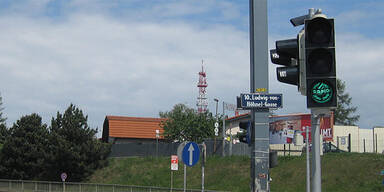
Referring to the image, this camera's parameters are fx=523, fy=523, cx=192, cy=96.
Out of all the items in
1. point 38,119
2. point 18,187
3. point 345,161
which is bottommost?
point 18,187

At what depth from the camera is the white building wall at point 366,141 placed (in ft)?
178

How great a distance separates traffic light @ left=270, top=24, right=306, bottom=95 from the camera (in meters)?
7.29

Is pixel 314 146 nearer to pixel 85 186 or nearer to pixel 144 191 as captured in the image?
pixel 144 191

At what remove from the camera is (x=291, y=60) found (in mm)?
7863

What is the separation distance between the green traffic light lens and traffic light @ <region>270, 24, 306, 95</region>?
20.2 inches

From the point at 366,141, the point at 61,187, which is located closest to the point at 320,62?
the point at 61,187

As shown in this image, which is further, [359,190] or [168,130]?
[168,130]

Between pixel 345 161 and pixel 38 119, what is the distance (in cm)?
3730

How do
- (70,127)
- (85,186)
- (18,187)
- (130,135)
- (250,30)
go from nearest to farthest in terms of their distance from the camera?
(250,30) → (85,186) → (18,187) → (70,127) → (130,135)

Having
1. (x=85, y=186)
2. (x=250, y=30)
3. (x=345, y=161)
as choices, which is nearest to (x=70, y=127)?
A: (x=85, y=186)

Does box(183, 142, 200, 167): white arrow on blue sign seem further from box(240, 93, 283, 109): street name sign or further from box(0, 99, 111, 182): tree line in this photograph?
box(0, 99, 111, 182): tree line

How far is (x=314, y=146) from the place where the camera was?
22.8 feet

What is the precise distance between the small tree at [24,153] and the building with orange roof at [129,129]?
14295mm

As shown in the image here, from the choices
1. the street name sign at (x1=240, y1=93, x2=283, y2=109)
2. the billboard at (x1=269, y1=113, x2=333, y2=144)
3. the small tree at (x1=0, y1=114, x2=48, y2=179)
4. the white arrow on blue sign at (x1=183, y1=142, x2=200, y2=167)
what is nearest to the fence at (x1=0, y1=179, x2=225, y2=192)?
the small tree at (x1=0, y1=114, x2=48, y2=179)
